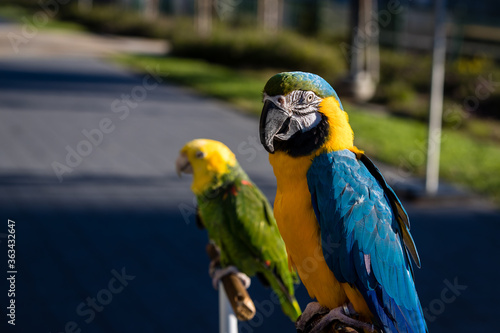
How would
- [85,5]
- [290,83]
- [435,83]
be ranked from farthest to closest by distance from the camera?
[85,5] < [435,83] < [290,83]

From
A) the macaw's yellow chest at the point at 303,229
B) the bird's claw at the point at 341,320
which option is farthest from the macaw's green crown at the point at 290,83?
the bird's claw at the point at 341,320

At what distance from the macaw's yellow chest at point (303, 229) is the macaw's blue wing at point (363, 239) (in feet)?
0.11

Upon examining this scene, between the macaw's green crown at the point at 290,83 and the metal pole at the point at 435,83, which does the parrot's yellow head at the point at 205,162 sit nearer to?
the macaw's green crown at the point at 290,83

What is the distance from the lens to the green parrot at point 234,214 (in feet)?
9.22

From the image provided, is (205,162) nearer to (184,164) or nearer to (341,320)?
(184,164)

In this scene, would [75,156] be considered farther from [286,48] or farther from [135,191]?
[286,48]

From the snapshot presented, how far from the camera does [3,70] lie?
1485cm

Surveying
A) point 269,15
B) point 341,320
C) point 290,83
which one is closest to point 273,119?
point 290,83

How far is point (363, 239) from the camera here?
1.91 metres

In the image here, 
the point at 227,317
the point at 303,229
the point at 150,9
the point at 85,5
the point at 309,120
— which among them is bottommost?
the point at 85,5

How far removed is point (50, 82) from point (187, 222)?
881 cm

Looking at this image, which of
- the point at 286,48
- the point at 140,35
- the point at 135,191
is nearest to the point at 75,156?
the point at 135,191

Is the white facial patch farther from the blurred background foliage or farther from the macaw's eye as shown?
the blurred background foliage

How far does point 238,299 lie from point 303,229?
0.66 metres
